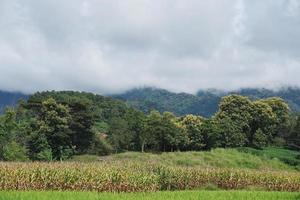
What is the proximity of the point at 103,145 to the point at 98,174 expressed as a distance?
156 feet

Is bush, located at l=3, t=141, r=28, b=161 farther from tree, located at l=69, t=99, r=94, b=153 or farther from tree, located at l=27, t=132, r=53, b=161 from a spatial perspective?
tree, located at l=69, t=99, r=94, b=153

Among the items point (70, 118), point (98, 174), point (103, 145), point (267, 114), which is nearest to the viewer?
point (98, 174)

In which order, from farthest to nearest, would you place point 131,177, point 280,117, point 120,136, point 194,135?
point 280,117
point 120,136
point 194,135
point 131,177

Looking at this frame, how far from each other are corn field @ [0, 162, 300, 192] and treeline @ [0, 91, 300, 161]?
23.9 meters

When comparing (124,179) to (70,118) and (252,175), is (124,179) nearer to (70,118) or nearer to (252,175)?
(252,175)

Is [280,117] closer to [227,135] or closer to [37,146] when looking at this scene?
[227,135]

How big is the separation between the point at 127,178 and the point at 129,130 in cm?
4759

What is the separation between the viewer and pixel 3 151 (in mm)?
58875

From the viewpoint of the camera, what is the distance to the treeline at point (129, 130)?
65125mm

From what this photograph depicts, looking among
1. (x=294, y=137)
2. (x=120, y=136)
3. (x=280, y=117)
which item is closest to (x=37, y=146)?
(x=120, y=136)

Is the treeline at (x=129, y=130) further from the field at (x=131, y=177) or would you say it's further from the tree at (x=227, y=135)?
the field at (x=131, y=177)

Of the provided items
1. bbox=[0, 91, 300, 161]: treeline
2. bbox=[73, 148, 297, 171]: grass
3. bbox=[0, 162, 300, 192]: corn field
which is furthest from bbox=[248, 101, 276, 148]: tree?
bbox=[0, 162, 300, 192]: corn field

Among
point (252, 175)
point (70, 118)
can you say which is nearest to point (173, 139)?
point (70, 118)

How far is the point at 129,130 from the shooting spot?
260 ft
